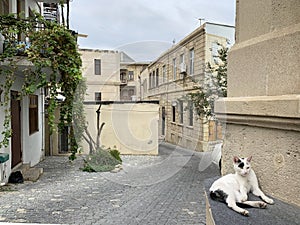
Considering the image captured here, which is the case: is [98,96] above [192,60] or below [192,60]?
below

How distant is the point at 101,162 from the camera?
6801 millimetres

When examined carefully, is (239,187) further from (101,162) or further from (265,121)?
(101,162)

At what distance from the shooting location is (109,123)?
30.6 ft

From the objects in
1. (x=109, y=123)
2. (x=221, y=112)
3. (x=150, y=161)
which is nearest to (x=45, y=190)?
(x=150, y=161)

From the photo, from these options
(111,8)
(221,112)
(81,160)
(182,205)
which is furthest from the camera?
(81,160)

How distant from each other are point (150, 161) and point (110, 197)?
372 cm

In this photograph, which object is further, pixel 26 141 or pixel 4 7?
pixel 26 141

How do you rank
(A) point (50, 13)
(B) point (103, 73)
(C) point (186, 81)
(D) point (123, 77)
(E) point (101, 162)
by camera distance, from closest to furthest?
1. (E) point (101, 162)
2. (A) point (50, 13)
3. (C) point (186, 81)
4. (B) point (103, 73)
5. (D) point (123, 77)

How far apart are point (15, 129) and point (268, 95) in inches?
226

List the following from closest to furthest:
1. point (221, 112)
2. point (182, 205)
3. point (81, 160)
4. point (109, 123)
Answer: point (221, 112)
point (182, 205)
point (81, 160)
point (109, 123)

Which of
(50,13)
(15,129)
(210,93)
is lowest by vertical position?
(15,129)

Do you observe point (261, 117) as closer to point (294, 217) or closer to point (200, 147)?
point (294, 217)

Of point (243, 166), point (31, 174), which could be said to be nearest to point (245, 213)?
point (243, 166)

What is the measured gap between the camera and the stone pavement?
10.8 feet
